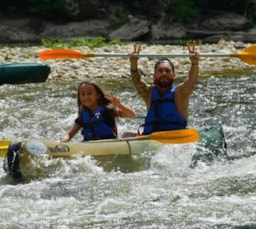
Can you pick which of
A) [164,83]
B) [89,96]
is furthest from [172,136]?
[89,96]

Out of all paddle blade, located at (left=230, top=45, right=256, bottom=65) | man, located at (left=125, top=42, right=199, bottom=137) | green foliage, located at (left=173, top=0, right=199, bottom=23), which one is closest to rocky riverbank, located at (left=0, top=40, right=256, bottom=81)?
paddle blade, located at (left=230, top=45, right=256, bottom=65)

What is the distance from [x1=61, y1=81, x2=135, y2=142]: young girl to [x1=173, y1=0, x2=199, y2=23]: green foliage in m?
17.1

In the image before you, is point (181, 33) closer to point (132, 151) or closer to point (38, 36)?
point (38, 36)

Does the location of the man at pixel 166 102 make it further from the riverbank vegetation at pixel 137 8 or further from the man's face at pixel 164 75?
the riverbank vegetation at pixel 137 8

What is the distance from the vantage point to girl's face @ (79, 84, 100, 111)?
20.1ft

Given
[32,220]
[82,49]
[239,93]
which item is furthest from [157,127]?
[82,49]

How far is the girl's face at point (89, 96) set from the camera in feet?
20.1

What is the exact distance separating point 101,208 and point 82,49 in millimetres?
11496

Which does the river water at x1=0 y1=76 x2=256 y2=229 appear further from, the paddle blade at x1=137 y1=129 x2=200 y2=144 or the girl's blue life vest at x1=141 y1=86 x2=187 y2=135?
the girl's blue life vest at x1=141 y1=86 x2=187 y2=135

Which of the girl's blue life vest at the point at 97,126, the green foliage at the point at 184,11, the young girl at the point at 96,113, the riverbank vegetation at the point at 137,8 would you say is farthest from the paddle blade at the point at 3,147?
the green foliage at the point at 184,11

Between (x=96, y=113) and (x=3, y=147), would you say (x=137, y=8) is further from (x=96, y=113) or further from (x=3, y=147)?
(x=3, y=147)

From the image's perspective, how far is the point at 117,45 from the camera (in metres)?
17.4

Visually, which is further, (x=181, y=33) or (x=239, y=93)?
(x=181, y=33)

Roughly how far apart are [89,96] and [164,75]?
27.8 inches
